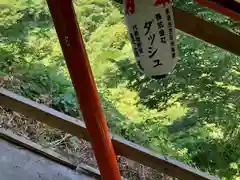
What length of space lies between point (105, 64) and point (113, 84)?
0.18m

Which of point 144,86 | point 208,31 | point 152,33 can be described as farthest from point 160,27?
point 144,86

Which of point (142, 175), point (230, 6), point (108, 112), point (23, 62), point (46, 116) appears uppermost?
point (230, 6)

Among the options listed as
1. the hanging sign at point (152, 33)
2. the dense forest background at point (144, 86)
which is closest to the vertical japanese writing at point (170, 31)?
the hanging sign at point (152, 33)

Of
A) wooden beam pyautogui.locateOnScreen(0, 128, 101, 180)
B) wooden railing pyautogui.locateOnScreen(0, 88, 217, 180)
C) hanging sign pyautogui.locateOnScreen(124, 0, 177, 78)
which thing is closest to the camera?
hanging sign pyautogui.locateOnScreen(124, 0, 177, 78)

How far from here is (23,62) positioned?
9.96 feet

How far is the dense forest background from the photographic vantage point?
8.41 ft

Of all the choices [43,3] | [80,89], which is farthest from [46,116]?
[43,3]

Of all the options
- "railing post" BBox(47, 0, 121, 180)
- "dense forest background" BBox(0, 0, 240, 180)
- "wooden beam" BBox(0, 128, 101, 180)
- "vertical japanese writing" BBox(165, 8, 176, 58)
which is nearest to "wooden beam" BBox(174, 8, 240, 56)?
"vertical japanese writing" BBox(165, 8, 176, 58)

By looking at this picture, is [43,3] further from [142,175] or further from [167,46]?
[167,46]

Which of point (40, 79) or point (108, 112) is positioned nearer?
point (108, 112)

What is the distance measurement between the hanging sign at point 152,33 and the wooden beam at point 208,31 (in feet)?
0.21

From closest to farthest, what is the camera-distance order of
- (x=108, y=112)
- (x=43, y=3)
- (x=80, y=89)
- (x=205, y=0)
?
(x=205, y=0) < (x=80, y=89) < (x=108, y=112) < (x=43, y=3)

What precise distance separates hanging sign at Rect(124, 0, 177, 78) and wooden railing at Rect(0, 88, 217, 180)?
77cm

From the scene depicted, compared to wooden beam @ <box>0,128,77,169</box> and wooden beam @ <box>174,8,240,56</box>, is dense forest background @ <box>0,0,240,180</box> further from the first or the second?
wooden beam @ <box>174,8,240,56</box>
